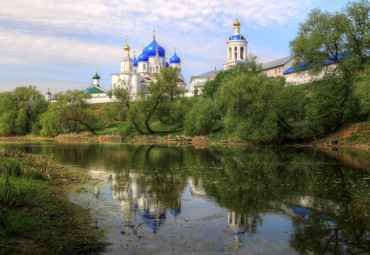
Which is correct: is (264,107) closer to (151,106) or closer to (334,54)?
(334,54)

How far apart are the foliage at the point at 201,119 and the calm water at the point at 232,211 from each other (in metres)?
31.7

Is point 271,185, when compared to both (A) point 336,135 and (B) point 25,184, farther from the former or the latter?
(A) point 336,135

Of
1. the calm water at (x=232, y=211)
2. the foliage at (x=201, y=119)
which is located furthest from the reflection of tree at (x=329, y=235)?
the foliage at (x=201, y=119)

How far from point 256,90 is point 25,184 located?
96.0 feet

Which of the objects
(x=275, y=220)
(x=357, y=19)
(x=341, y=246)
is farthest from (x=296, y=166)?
(x=357, y=19)

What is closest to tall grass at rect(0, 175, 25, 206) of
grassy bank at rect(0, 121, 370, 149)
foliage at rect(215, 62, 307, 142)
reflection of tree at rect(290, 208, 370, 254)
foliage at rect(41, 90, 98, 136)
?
reflection of tree at rect(290, 208, 370, 254)

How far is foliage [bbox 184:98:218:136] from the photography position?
47.4 metres

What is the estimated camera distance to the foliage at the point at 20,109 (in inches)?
2525

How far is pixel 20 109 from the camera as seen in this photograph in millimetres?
65438

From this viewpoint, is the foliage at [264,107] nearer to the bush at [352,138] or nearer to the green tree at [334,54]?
the green tree at [334,54]

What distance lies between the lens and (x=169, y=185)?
12.9 meters

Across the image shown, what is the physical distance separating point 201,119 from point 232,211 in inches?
1504

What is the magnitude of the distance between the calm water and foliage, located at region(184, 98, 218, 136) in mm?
31706

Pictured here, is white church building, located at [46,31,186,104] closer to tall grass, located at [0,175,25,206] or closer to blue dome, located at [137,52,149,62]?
blue dome, located at [137,52,149,62]
